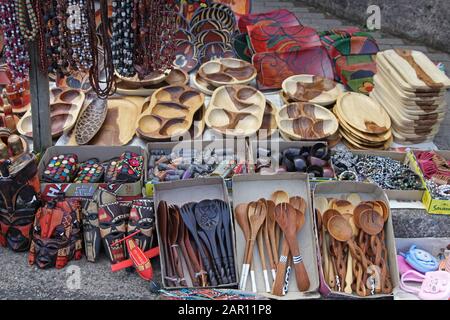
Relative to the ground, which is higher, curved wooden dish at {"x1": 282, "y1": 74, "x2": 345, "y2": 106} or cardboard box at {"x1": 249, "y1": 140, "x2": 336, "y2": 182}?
curved wooden dish at {"x1": 282, "y1": 74, "x2": 345, "y2": 106}

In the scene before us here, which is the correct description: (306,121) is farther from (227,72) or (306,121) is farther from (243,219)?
(243,219)

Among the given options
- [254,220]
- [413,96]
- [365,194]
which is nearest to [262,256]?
[254,220]

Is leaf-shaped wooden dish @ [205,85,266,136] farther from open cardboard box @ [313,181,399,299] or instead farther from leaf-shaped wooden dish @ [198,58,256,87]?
open cardboard box @ [313,181,399,299]

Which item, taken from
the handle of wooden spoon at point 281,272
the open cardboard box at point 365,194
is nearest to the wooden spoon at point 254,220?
the handle of wooden spoon at point 281,272

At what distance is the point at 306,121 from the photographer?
269cm

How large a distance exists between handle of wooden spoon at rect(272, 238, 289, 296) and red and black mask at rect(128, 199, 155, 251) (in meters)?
0.51

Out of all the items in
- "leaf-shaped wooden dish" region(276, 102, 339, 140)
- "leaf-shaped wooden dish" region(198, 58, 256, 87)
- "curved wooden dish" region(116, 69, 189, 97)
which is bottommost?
"leaf-shaped wooden dish" region(276, 102, 339, 140)

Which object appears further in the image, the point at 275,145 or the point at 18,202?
the point at 275,145

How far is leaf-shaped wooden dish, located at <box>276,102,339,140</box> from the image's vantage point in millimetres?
2598

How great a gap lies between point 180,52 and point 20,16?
60.6 inches

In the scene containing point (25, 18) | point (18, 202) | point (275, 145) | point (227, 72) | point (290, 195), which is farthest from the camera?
point (227, 72)

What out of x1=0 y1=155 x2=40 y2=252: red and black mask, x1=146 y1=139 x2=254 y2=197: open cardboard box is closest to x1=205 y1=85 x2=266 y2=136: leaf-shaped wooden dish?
x1=146 y1=139 x2=254 y2=197: open cardboard box

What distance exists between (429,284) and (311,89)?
1375mm

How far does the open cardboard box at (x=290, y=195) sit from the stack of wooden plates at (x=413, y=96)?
2.55 feet
